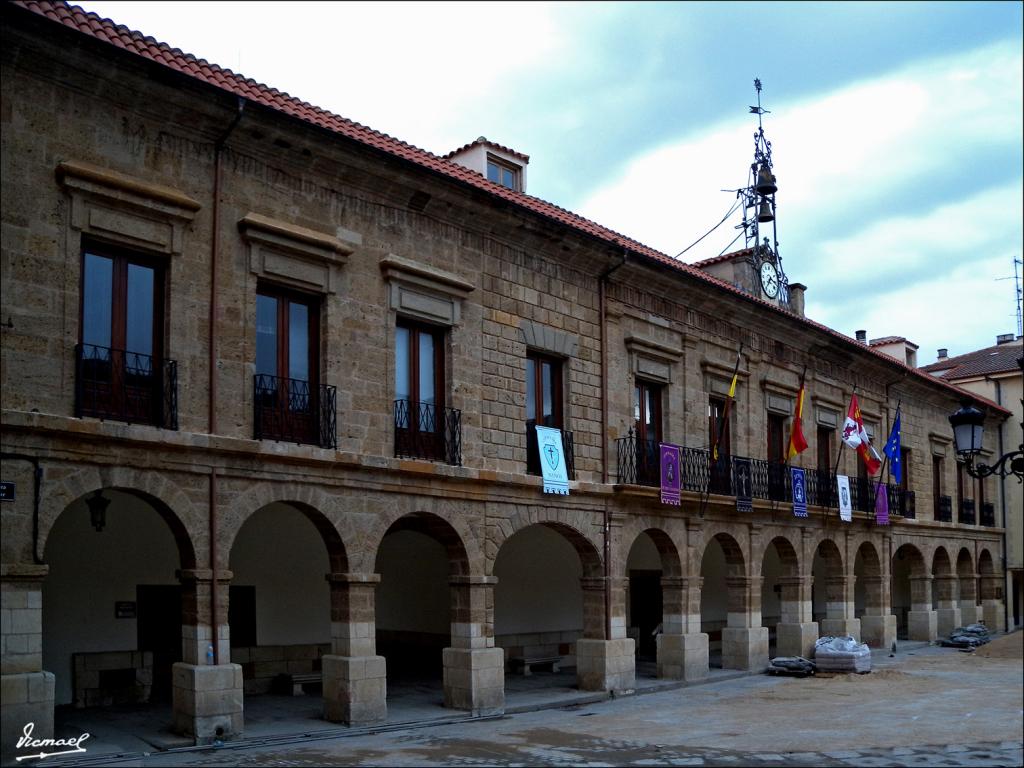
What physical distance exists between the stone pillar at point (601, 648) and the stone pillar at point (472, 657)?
228cm

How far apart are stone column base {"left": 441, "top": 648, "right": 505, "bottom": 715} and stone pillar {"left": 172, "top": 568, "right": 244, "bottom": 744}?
3.48 meters

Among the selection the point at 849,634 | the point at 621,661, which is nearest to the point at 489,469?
the point at 621,661

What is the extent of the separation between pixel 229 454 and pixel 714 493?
974 cm

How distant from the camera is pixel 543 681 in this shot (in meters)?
17.7

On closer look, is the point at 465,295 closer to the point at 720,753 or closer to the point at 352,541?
the point at 352,541

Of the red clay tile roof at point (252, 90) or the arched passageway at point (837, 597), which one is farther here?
the arched passageway at point (837, 597)

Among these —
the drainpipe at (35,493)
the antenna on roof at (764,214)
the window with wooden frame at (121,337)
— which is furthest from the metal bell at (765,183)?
the drainpipe at (35,493)

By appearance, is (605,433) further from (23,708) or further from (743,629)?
(23,708)

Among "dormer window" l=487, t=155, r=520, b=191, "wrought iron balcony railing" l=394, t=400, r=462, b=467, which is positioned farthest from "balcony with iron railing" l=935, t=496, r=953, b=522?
"wrought iron balcony railing" l=394, t=400, r=462, b=467

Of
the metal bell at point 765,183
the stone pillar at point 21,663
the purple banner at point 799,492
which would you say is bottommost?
the stone pillar at point 21,663

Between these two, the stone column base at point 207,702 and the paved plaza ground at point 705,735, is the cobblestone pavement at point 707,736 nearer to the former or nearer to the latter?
the paved plaza ground at point 705,735

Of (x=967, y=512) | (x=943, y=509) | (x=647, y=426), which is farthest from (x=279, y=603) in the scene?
(x=967, y=512)

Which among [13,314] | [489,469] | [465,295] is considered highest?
[465,295]

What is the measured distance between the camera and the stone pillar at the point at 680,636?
1795 centimetres
